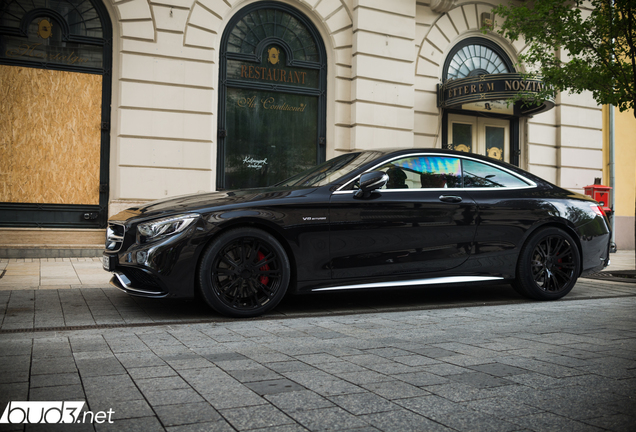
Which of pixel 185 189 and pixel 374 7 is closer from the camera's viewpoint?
pixel 185 189

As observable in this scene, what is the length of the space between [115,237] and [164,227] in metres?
0.65

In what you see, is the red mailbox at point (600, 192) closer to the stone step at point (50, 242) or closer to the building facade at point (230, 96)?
the building facade at point (230, 96)

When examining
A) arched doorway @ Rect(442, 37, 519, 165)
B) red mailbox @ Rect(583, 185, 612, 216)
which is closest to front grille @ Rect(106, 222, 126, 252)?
arched doorway @ Rect(442, 37, 519, 165)

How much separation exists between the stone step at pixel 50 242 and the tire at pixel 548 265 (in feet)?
24.4

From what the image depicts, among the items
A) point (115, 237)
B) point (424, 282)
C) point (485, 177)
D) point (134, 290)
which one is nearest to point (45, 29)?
point (115, 237)

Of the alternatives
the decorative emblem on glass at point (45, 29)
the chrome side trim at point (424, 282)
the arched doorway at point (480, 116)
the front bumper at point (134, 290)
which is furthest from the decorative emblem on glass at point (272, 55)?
the front bumper at point (134, 290)

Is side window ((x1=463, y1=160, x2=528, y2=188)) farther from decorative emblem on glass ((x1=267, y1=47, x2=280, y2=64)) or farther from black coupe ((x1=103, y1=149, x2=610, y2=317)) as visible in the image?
decorative emblem on glass ((x1=267, y1=47, x2=280, y2=64))

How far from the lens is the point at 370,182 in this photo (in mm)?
5160

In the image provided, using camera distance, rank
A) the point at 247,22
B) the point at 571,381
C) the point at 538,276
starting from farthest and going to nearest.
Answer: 1. the point at 247,22
2. the point at 538,276
3. the point at 571,381

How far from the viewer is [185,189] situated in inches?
442

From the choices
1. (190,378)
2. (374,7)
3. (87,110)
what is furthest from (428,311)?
(374,7)

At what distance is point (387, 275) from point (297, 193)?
1.12 m

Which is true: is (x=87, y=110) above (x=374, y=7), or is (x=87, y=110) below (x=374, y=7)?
below

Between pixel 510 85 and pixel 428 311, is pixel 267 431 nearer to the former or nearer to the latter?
pixel 428 311
